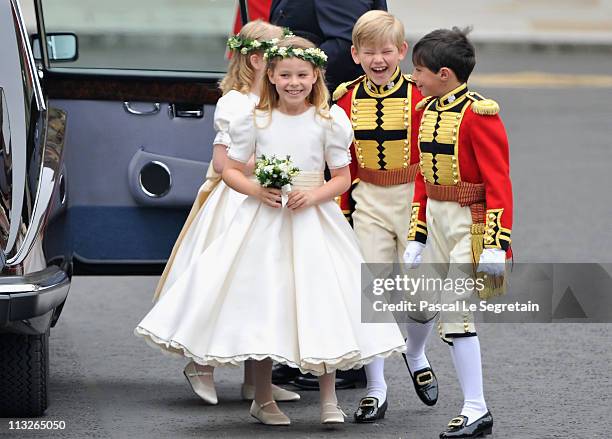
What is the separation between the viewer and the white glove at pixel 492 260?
20.5 feet

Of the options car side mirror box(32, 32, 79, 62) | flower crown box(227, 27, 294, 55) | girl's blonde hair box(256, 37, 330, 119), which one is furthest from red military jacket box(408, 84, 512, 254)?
car side mirror box(32, 32, 79, 62)

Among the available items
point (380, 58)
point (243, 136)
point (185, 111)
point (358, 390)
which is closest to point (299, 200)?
point (243, 136)

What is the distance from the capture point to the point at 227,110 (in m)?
7.09

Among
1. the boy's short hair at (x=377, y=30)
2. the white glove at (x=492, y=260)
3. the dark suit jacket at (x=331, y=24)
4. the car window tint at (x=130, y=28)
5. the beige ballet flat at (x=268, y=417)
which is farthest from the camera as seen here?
the car window tint at (x=130, y=28)

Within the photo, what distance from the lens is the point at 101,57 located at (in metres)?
21.1

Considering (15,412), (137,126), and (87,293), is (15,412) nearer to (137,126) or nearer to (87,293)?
(137,126)

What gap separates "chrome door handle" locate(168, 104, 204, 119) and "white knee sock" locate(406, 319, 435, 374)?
1569 millimetres

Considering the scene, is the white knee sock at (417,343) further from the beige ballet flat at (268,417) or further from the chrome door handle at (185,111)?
the chrome door handle at (185,111)

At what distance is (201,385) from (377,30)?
1.71m

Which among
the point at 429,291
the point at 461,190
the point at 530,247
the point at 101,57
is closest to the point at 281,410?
the point at 429,291

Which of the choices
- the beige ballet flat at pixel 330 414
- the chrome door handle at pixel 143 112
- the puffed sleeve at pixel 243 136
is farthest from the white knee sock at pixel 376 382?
the chrome door handle at pixel 143 112

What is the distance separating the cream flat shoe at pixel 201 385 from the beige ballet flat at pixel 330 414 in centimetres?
74

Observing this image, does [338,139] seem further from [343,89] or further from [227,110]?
[227,110]

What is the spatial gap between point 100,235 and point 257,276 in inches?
65.0
